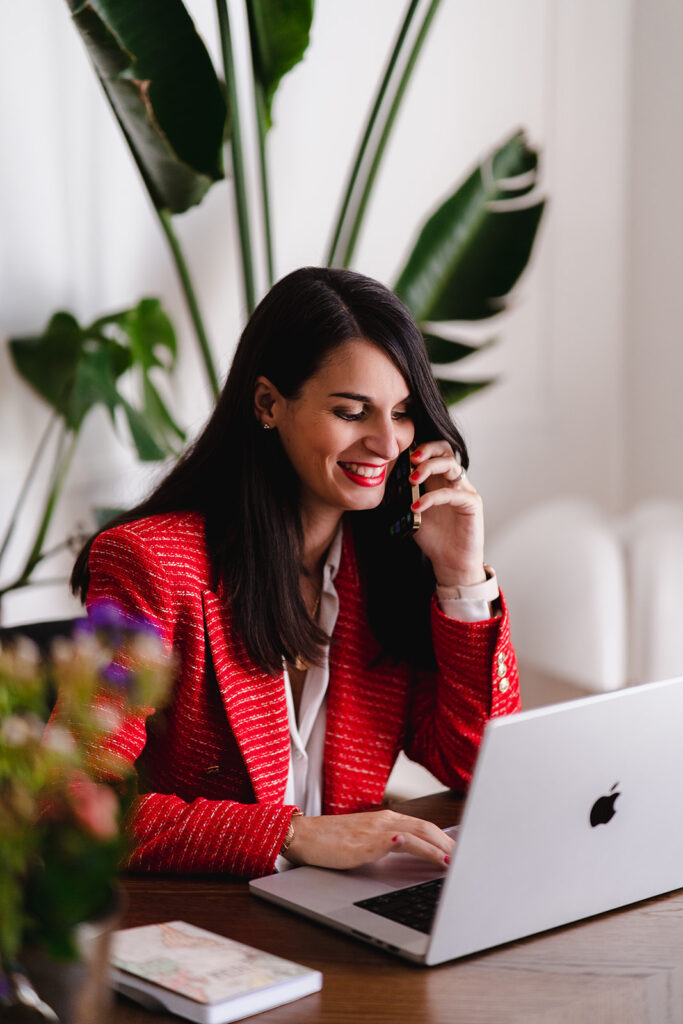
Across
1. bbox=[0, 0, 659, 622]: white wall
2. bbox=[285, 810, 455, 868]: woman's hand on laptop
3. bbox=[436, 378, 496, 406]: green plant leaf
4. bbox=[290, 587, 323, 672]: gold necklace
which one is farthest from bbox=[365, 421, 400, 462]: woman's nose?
bbox=[0, 0, 659, 622]: white wall

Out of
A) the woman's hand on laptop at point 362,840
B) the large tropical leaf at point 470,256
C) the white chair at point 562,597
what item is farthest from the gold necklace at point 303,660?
the white chair at point 562,597

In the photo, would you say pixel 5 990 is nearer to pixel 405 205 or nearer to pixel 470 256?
pixel 470 256

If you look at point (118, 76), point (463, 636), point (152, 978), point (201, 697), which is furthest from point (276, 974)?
point (118, 76)

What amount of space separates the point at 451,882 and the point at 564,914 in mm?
188

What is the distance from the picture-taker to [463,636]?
5.36ft

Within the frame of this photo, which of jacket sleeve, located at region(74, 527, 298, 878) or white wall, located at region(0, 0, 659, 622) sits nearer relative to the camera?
jacket sleeve, located at region(74, 527, 298, 878)

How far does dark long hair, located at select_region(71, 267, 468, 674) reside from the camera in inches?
63.0

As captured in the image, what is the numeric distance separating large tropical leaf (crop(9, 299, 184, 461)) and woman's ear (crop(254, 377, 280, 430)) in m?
0.70

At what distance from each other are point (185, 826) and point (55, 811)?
658mm

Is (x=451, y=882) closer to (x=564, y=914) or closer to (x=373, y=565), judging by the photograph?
(x=564, y=914)

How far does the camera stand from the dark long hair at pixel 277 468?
1600mm

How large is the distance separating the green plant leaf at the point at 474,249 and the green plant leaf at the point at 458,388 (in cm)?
15

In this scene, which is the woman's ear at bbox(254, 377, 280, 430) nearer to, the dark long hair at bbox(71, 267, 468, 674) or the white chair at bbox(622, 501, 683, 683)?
the dark long hair at bbox(71, 267, 468, 674)

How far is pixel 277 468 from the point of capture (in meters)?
1.68
